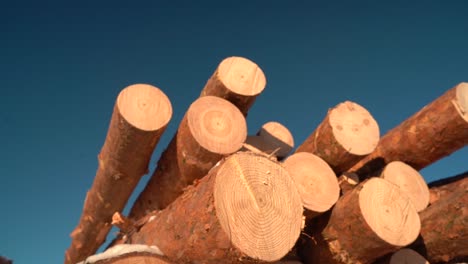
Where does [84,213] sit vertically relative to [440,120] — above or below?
above

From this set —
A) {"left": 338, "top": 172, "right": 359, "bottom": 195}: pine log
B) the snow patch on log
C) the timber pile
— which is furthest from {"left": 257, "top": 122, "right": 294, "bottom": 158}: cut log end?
the snow patch on log

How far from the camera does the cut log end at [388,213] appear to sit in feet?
9.57

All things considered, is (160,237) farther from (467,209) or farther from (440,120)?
(440,120)

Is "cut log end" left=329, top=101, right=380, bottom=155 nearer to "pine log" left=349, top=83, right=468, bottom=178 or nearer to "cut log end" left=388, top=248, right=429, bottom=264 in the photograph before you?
"pine log" left=349, top=83, right=468, bottom=178

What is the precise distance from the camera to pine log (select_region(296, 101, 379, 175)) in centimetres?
359

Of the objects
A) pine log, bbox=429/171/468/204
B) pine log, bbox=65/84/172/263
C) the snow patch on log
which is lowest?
pine log, bbox=429/171/468/204

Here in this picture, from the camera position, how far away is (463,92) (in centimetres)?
387

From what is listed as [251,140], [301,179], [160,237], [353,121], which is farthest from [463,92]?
[160,237]

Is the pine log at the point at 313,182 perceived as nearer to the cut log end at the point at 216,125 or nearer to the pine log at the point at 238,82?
the cut log end at the point at 216,125

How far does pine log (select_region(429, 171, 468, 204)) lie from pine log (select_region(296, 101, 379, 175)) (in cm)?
100

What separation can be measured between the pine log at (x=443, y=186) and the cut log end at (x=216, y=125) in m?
2.21

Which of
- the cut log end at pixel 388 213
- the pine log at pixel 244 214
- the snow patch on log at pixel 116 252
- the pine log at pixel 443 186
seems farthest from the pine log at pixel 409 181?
the snow patch on log at pixel 116 252

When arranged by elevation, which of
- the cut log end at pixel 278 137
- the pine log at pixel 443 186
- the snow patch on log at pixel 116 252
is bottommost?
the pine log at pixel 443 186

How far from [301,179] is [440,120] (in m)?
1.71
